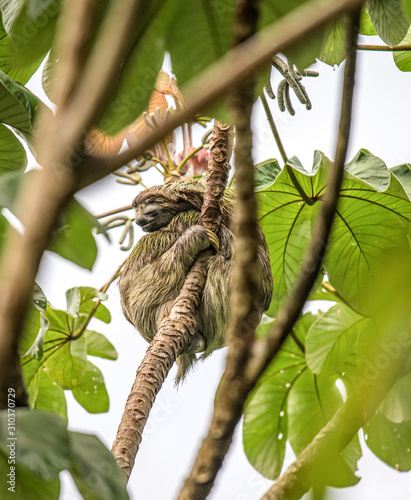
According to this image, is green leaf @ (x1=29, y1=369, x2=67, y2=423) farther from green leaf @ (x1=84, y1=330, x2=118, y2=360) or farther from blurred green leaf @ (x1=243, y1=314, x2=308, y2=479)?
blurred green leaf @ (x1=243, y1=314, x2=308, y2=479)

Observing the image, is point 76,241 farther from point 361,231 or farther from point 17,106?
point 361,231

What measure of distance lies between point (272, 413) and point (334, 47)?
5.21 ft

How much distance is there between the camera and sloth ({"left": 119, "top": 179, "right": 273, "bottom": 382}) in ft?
6.70

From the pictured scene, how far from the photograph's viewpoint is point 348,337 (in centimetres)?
224

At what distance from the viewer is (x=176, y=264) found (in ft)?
7.00

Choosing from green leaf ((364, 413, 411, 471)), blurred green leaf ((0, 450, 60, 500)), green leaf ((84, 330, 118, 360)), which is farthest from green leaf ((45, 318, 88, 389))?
blurred green leaf ((0, 450, 60, 500))

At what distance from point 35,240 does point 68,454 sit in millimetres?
433

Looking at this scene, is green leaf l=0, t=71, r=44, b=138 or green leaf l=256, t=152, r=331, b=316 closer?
green leaf l=0, t=71, r=44, b=138

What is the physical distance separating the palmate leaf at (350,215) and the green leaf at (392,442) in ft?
1.52

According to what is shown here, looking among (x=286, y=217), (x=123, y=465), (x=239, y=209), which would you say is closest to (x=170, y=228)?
(x=286, y=217)

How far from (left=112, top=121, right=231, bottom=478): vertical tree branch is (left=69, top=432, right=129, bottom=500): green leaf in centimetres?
44

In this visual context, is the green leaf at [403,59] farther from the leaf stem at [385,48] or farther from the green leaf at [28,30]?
the green leaf at [28,30]

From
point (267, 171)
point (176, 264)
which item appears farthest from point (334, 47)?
point (176, 264)

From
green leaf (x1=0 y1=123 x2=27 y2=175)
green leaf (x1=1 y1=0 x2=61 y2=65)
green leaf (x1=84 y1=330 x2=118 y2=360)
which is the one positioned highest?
green leaf (x1=1 y1=0 x2=61 y2=65)
